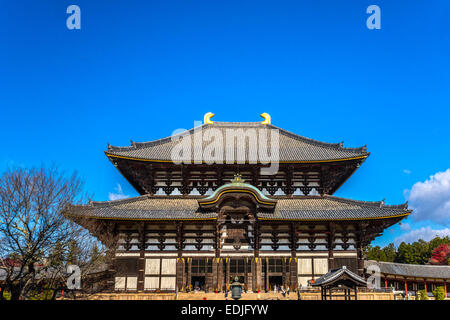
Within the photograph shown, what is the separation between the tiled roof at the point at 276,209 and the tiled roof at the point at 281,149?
3.94 metres

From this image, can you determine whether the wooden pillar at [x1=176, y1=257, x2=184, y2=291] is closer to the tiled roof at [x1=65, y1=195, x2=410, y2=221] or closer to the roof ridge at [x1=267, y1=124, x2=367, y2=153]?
the tiled roof at [x1=65, y1=195, x2=410, y2=221]

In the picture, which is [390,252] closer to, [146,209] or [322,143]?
[322,143]

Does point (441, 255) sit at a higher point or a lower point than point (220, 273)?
higher

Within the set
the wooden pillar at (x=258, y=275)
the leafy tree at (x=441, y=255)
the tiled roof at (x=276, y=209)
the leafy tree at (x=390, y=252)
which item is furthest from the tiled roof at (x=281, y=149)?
the leafy tree at (x=390, y=252)

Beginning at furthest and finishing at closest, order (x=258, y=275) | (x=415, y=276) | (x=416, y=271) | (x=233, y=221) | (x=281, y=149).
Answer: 1. (x=416, y=271)
2. (x=415, y=276)
3. (x=281, y=149)
4. (x=233, y=221)
5. (x=258, y=275)

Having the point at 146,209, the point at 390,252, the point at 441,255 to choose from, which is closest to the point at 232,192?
the point at 146,209

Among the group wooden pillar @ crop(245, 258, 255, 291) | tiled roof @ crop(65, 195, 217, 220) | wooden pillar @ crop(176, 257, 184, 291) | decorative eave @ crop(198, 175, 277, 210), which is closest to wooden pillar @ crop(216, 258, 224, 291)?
wooden pillar @ crop(245, 258, 255, 291)

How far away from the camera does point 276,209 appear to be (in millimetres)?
30172

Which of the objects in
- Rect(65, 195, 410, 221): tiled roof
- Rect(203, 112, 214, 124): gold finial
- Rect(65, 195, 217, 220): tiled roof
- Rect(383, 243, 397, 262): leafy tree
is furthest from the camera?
Rect(383, 243, 397, 262): leafy tree

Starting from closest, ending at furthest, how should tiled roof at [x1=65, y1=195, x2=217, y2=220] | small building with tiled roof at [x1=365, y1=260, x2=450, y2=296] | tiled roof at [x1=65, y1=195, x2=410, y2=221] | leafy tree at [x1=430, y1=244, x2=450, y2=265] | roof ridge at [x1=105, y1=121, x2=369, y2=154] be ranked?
tiled roof at [x1=65, y1=195, x2=217, y2=220] → tiled roof at [x1=65, y1=195, x2=410, y2=221] → roof ridge at [x1=105, y1=121, x2=369, y2=154] → small building with tiled roof at [x1=365, y1=260, x2=450, y2=296] → leafy tree at [x1=430, y1=244, x2=450, y2=265]

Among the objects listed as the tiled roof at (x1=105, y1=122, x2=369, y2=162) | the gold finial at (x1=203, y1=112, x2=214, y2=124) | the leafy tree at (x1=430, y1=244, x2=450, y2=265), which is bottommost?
the leafy tree at (x1=430, y1=244, x2=450, y2=265)

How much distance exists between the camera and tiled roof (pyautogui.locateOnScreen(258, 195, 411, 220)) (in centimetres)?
2830

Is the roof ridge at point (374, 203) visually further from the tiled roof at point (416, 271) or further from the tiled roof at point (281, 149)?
the tiled roof at point (416, 271)

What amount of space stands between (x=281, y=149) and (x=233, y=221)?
9241 mm
